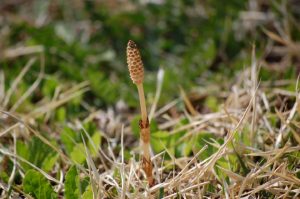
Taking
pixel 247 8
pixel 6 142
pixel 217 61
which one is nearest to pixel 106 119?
pixel 6 142

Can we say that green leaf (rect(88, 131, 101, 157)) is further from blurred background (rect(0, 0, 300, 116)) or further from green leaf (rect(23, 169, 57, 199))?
blurred background (rect(0, 0, 300, 116))

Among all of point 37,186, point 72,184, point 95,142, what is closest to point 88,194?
point 72,184

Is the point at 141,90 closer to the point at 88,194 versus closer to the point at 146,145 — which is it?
the point at 146,145

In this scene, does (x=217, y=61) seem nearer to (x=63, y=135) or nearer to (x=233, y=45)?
(x=233, y=45)

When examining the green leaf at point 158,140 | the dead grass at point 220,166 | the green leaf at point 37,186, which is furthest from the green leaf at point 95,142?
the green leaf at point 37,186

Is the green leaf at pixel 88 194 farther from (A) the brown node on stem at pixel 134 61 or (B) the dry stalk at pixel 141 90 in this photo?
(A) the brown node on stem at pixel 134 61

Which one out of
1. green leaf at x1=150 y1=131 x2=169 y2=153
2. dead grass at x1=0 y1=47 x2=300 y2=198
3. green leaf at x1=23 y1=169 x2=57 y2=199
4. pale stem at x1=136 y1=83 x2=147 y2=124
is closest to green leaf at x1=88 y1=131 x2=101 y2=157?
dead grass at x1=0 y1=47 x2=300 y2=198
